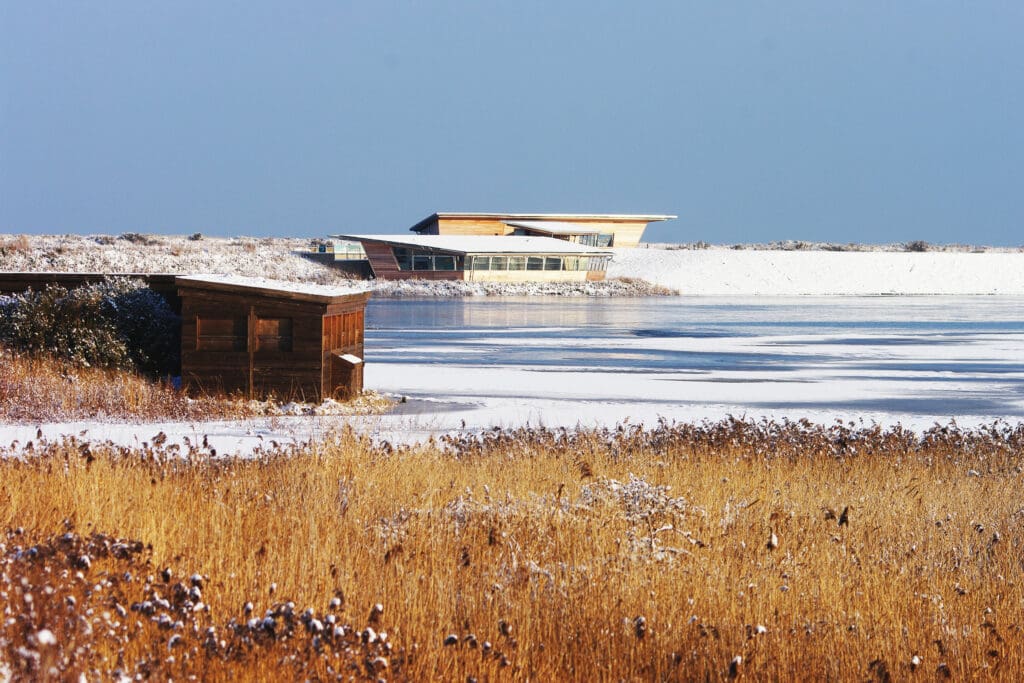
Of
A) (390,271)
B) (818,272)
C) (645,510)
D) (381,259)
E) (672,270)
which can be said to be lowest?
(390,271)

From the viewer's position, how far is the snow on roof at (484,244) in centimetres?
7044

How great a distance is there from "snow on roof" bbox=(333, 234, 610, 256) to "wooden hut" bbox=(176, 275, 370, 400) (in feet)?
179

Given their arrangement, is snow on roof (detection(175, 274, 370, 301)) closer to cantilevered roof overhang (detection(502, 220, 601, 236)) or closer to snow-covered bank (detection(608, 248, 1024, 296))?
snow-covered bank (detection(608, 248, 1024, 296))

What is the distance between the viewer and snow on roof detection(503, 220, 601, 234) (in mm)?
88250

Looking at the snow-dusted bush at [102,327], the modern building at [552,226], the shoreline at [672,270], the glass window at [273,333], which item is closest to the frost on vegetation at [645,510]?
the glass window at [273,333]

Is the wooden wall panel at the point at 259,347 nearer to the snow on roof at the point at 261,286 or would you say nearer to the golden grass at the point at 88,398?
the snow on roof at the point at 261,286

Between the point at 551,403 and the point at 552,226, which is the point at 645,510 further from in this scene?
the point at 552,226

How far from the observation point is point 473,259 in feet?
234

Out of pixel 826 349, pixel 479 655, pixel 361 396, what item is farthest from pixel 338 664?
pixel 826 349

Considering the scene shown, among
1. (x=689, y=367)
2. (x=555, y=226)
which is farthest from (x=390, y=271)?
(x=689, y=367)

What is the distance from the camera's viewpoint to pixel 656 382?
20.3m

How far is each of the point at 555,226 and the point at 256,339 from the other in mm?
76389

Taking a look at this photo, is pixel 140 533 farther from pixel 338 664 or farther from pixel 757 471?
pixel 757 471

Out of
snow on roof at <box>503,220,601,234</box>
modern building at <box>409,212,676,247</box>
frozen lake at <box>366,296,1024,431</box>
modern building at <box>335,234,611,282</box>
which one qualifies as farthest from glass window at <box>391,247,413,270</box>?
frozen lake at <box>366,296,1024,431</box>
